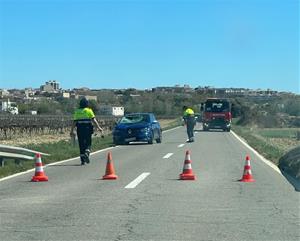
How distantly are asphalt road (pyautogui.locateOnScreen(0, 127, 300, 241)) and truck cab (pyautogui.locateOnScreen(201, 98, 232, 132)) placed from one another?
1678 inches

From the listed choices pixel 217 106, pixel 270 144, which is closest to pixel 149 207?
pixel 270 144

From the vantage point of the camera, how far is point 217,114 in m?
59.3

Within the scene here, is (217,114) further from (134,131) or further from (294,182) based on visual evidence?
(294,182)

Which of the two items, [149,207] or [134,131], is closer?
[149,207]

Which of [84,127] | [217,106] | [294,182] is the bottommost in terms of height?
[294,182]

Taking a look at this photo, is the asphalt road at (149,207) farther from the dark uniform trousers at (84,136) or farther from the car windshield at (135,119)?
the car windshield at (135,119)

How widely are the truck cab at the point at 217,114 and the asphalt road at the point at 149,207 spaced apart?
42617 millimetres

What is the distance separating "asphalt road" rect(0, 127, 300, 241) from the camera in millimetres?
8344

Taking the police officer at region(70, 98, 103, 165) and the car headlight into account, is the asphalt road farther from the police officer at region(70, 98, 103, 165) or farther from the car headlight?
the car headlight

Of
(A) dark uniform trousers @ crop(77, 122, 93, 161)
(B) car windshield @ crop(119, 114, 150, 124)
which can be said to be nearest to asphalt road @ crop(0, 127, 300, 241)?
(A) dark uniform trousers @ crop(77, 122, 93, 161)

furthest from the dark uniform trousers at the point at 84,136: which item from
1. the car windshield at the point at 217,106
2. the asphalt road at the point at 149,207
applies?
the car windshield at the point at 217,106

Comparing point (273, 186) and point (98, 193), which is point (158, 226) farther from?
point (273, 186)

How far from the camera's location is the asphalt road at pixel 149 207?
8344mm

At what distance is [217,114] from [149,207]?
162 feet
